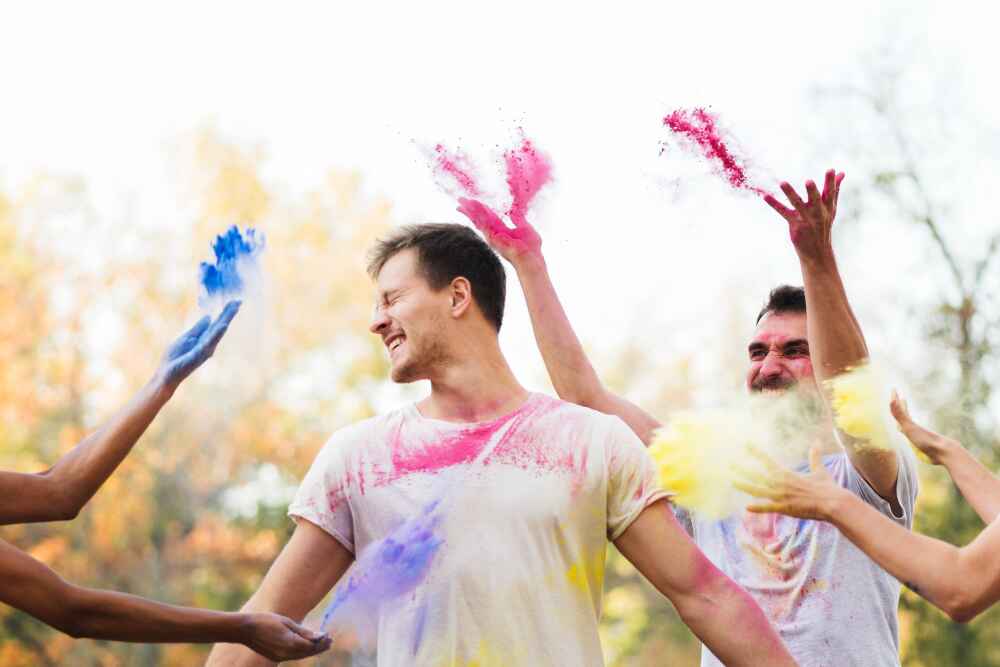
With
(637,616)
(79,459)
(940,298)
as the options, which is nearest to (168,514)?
(637,616)

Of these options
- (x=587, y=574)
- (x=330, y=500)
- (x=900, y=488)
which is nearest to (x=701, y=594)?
(x=587, y=574)

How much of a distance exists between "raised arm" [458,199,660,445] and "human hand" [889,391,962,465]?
103 cm

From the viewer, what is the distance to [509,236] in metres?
Result: 4.07

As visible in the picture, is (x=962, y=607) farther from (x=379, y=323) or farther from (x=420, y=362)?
(x=379, y=323)

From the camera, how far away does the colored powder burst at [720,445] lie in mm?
3721

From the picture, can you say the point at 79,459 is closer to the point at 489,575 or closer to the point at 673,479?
the point at 489,575

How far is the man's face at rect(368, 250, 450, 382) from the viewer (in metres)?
3.65

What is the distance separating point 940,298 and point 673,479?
31.6 ft

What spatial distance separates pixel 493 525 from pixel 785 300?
165 centimetres

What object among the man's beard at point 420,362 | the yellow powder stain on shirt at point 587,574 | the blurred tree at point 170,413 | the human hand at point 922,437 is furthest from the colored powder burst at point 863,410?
the blurred tree at point 170,413

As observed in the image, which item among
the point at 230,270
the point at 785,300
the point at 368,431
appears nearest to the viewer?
the point at 368,431

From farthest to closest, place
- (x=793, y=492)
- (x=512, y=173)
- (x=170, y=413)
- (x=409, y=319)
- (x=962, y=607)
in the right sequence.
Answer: (x=170, y=413), (x=512, y=173), (x=409, y=319), (x=793, y=492), (x=962, y=607)

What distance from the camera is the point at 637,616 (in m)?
21.5

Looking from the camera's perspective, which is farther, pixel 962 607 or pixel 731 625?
pixel 731 625
